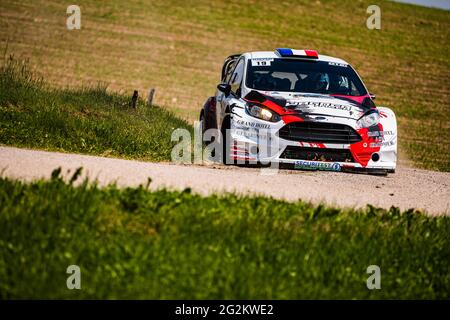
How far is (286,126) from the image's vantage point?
9.77m

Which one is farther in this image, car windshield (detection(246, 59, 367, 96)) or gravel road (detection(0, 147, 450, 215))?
car windshield (detection(246, 59, 367, 96))

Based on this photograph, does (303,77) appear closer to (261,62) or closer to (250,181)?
(261,62)

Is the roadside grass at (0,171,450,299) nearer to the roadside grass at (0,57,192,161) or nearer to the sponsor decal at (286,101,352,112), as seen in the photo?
the sponsor decal at (286,101,352,112)

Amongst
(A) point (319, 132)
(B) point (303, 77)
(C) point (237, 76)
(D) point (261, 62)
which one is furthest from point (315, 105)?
(C) point (237, 76)

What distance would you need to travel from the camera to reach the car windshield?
1105 centimetres

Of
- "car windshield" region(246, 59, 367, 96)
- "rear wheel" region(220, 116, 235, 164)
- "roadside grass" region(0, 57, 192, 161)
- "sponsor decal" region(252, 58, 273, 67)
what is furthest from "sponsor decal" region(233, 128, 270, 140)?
"sponsor decal" region(252, 58, 273, 67)

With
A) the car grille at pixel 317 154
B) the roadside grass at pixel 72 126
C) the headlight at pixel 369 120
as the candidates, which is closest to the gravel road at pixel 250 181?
the car grille at pixel 317 154

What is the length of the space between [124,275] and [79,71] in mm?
22036

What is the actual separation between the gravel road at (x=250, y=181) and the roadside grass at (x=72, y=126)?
1887mm

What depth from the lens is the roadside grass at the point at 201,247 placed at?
5.16 m

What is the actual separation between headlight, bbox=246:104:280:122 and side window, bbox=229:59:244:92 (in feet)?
4.11

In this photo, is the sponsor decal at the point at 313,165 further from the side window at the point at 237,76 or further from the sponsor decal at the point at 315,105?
the side window at the point at 237,76

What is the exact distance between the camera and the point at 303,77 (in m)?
11.4

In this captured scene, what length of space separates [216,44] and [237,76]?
23.1 m
